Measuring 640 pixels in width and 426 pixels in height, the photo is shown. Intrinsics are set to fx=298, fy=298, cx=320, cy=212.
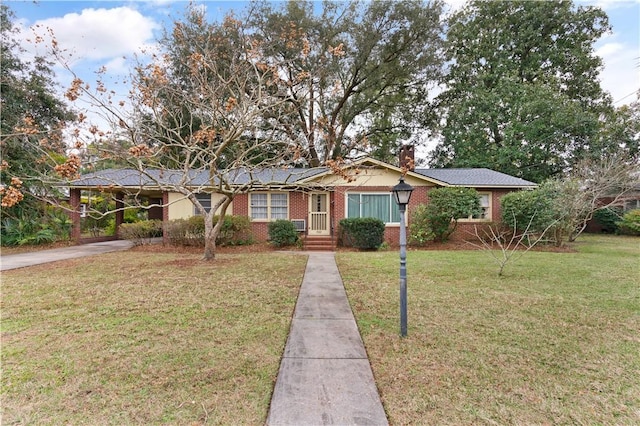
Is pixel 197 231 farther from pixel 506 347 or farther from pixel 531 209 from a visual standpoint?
pixel 531 209

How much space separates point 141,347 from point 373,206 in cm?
1140

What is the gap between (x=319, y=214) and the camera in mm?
14398

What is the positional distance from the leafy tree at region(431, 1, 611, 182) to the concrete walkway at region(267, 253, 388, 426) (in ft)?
72.1

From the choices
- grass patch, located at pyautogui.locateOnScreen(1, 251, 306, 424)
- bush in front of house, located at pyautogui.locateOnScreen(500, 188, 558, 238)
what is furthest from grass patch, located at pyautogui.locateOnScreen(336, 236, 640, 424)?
bush in front of house, located at pyautogui.locateOnScreen(500, 188, 558, 238)

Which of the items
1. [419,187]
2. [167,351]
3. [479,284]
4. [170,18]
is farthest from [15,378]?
[170,18]

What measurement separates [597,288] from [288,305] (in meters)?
6.54

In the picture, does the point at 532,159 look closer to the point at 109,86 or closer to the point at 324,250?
the point at 324,250

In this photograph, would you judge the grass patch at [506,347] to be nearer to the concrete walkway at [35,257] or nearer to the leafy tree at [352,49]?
the concrete walkway at [35,257]

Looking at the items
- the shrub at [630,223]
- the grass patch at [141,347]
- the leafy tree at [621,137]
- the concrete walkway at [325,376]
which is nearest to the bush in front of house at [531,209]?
the concrete walkway at [325,376]

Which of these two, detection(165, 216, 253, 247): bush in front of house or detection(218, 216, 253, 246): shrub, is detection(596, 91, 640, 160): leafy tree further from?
detection(165, 216, 253, 247): bush in front of house

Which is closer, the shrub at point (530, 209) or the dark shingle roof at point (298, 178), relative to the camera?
the shrub at point (530, 209)

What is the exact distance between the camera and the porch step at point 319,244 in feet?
41.0

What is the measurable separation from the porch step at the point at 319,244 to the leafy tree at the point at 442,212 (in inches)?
145

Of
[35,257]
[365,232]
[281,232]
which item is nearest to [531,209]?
[365,232]
